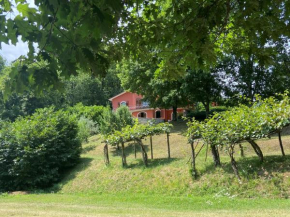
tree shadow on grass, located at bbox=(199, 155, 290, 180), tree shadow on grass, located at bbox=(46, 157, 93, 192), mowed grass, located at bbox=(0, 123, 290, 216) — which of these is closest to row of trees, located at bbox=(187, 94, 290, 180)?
tree shadow on grass, located at bbox=(199, 155, 290, 180)

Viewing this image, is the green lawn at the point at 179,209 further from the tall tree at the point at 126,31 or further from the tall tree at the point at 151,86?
the tall tree at the point at 151,86

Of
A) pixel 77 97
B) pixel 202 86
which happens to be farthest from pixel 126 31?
pixel 77 97

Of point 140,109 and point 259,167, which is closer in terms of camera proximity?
point 259,167

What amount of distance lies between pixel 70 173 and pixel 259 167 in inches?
391

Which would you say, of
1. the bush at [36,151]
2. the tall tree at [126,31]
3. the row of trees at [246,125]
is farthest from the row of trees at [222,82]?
the tall tree at [126,31]

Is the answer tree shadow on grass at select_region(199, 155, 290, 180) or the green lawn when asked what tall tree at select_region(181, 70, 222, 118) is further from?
the green lawn

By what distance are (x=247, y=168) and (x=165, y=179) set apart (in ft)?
10.4

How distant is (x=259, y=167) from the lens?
9.23 meters

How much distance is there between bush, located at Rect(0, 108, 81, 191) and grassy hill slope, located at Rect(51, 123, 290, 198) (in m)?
0.92

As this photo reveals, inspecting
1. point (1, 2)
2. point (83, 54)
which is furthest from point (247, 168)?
point (1, 2)

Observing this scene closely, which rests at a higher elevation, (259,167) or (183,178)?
(259,167)

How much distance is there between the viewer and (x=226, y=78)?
24891mm

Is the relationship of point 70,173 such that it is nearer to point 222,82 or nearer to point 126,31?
point 126,31

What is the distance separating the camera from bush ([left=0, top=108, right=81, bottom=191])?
1402 cm
